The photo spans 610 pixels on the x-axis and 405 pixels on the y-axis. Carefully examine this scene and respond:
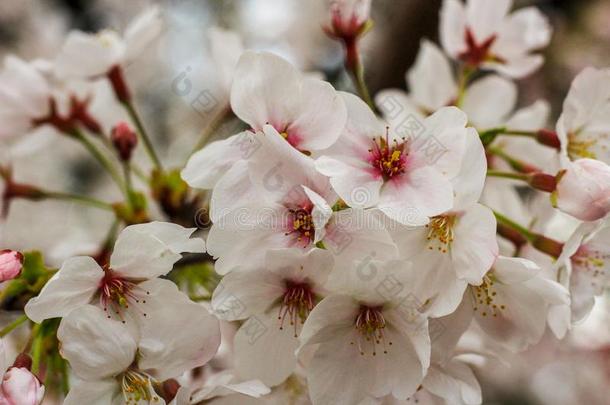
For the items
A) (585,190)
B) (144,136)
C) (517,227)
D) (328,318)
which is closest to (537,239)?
(517,227)

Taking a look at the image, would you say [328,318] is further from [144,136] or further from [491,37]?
[491,37]

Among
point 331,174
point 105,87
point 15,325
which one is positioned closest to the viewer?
point 331,174

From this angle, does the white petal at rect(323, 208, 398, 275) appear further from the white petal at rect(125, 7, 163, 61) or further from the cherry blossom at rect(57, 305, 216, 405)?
the white petal at rect(125, 7, 163, 61)

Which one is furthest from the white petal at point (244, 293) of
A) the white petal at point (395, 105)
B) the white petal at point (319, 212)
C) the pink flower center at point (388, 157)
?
the white petal at point (395, 105)

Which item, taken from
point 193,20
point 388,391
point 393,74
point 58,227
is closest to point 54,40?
point 193,20

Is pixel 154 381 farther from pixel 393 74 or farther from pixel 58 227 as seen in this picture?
pixel 58 227
